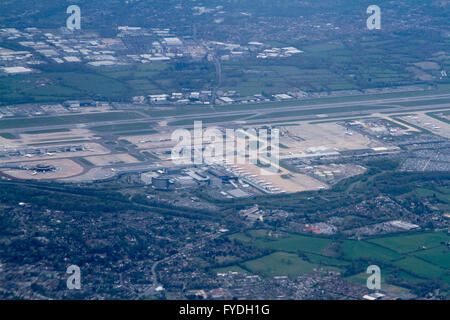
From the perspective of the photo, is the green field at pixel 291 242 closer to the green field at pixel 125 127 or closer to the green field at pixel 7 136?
the green field at pixel 125 127

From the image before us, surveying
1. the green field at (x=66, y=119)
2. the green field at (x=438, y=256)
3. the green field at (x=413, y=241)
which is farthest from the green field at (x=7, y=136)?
the green field at (x=438, y=256)

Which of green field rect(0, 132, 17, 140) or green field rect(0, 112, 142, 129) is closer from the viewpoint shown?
green field rect(0, 132, 17, 140)

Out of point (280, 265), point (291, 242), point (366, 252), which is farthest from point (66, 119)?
point (366, 252)

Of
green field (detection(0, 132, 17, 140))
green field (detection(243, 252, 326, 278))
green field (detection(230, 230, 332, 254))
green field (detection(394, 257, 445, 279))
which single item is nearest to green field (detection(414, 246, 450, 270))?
green field (detection(394, 257, 445, 279))

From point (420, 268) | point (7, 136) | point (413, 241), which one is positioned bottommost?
point (420, 268)

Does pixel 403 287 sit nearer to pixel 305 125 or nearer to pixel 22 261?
pixel 22 261

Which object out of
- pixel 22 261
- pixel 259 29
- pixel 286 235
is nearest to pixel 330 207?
pixel 286 235

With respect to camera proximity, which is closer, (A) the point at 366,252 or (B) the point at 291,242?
(A) the point at 366,252

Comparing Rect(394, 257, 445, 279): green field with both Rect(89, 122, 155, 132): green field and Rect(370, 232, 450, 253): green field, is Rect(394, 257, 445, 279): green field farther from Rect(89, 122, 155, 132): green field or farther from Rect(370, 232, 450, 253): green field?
Rect(89, 122, 155, 132): green field

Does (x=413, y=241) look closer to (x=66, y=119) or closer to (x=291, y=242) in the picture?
(x=291, y=242)

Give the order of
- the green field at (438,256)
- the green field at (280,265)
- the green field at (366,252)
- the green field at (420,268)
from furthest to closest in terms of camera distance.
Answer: the green field at (366,252)
the green field at (438,256)
the green field at (420,268)
the green field at (280,265)

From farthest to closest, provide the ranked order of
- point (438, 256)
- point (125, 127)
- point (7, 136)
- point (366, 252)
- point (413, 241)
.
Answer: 1. point (125, 127)
2. point (7, 136)
3. point (413, 241)
4. point (366, 252)
5. point (438, 256)
